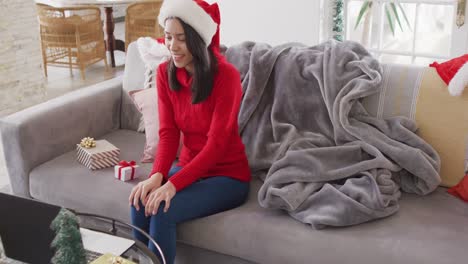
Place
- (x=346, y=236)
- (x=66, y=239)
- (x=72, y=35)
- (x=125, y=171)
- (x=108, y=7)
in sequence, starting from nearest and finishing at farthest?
(x=66, y=239) → (x=346, y=236) → (x=125, y=171) → (x=72, y=35) → (x=108, y=7)

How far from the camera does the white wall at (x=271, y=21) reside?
382 centimetres

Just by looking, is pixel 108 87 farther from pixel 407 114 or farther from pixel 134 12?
pixel 134 12

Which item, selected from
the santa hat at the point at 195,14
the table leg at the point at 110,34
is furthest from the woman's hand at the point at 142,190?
the table leg at the point at 110,34

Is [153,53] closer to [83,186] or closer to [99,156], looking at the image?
[99,156]

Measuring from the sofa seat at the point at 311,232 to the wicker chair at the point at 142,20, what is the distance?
355 centimetres

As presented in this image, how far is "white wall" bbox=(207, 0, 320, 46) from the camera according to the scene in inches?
151

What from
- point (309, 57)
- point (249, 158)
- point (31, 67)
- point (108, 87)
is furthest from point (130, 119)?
point (31, 67)

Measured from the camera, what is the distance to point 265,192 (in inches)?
83.7

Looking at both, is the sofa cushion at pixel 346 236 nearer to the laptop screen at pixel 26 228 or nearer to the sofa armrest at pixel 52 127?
the laptop screen at pixel 26 228

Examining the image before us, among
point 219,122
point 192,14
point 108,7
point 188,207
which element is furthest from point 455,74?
point 108,7

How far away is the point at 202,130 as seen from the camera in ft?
7.37

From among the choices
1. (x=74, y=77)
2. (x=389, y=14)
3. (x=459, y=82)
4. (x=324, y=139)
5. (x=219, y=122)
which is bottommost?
(x=74, y=77)

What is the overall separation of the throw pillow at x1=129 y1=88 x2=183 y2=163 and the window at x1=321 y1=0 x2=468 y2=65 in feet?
5.29

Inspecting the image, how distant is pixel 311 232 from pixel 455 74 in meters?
0.81
